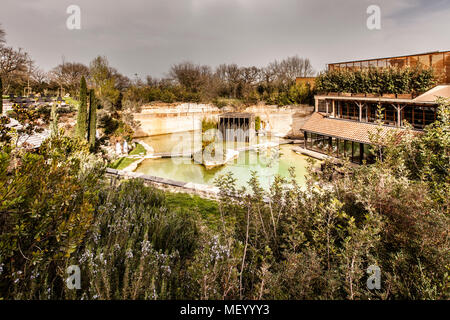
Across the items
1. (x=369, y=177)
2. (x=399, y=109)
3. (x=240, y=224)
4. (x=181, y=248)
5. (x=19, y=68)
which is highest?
(x=19, y=68)

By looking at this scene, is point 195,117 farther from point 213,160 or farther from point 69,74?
point 69,74

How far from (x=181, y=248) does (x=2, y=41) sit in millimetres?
32302

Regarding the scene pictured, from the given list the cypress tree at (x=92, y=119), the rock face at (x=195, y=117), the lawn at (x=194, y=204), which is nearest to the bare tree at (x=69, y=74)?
the rock face at (x=195, y=117)

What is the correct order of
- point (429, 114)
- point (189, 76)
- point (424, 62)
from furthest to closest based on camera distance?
point (189, 76), point (424, 62), point (429, 114)

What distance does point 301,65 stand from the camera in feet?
119

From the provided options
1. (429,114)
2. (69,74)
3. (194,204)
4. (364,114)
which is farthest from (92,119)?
(69,74)

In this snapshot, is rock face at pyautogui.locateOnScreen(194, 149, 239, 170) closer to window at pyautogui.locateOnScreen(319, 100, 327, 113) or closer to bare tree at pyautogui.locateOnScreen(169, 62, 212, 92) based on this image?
window at pyautogui.locateOnScreen(319, 100, 327, 113)

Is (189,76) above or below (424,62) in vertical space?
above

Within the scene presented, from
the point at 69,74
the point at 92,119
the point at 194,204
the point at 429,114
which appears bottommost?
the point at 194,204

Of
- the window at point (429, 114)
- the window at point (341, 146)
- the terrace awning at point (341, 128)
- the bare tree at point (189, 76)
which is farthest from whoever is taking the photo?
the bare tree at point (189, 76)

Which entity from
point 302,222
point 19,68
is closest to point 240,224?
point 302,222

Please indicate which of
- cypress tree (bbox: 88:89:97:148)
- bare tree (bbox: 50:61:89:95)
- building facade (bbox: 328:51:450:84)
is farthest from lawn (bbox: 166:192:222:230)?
bare tree (bbox: 50:61:89:95)

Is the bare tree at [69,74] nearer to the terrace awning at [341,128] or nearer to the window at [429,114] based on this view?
the terrace awning at [341,128]
